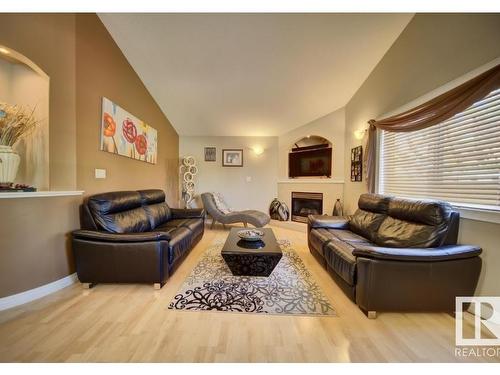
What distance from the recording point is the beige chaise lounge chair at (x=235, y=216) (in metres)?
4.28

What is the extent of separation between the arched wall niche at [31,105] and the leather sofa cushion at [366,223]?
3627 millimetres

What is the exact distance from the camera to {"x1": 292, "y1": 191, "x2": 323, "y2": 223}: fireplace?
4713 mm

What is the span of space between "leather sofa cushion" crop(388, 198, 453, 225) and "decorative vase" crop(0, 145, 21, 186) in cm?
384

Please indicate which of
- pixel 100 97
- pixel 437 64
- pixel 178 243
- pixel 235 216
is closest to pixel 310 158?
pixel 235 216

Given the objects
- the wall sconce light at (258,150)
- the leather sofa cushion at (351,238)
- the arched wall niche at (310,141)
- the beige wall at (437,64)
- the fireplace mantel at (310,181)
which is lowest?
the leather sofa cushion at (351,238)

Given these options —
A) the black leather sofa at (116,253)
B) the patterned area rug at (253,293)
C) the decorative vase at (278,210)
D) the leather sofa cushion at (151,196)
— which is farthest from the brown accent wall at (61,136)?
the decorative vase at (278,210)

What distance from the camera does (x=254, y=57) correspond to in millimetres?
3064

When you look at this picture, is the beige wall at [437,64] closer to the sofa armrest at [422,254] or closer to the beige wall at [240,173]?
the sofa armrest at [422,254]

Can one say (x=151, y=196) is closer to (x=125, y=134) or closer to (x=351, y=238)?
(x=125, y=134)

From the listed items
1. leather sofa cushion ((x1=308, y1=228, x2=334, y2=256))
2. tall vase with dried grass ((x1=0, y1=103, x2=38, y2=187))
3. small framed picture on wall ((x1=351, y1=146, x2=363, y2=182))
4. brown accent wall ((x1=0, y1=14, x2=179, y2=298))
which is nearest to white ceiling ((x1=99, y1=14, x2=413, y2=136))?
brown accent wall ((x1=0, y1=14, x2=179, y2=298))

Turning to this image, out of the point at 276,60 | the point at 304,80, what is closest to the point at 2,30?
the point at 276,60

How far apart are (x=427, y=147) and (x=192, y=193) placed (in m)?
4.73

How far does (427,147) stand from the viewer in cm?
247

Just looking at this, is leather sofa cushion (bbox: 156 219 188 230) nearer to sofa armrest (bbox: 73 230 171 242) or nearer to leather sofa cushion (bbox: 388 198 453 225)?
sofa armrest (bbox: 73 230 171 242)
